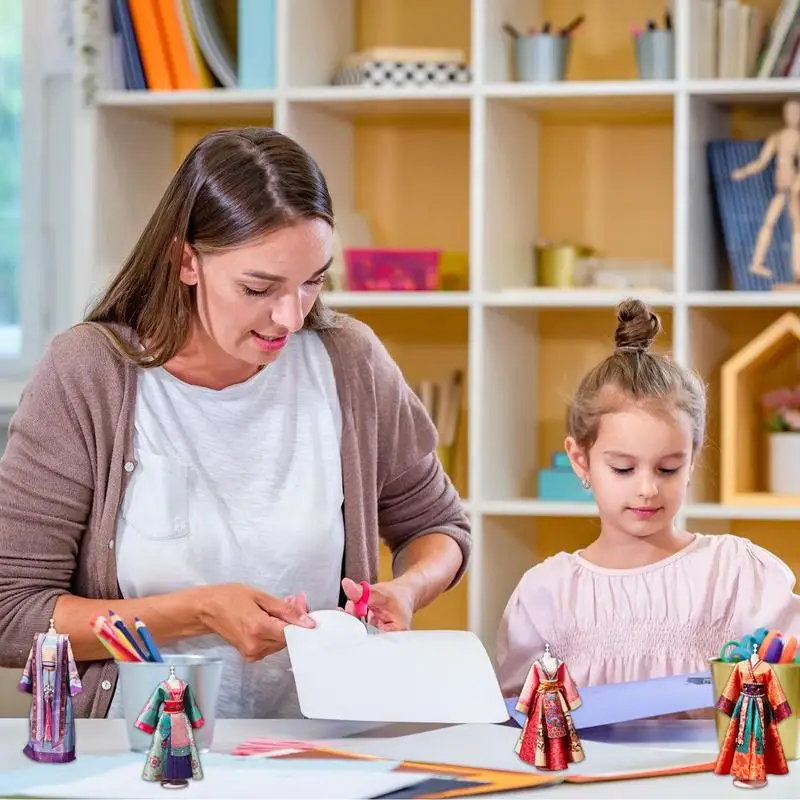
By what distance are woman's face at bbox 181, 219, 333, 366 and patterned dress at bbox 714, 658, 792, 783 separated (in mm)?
604

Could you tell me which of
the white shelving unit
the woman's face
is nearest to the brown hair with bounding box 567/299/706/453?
the woman's face

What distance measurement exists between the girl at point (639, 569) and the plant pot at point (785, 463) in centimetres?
100

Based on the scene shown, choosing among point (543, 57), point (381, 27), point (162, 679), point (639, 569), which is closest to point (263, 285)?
point (162, 679)

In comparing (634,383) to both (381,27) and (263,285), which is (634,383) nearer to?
(263,285)

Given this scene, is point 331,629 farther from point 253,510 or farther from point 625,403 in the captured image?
point 625,403

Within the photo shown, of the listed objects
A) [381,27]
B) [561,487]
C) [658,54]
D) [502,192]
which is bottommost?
[561,487]

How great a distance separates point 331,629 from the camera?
1370mm

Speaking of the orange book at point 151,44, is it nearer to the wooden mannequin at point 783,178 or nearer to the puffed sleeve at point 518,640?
the wooden mannequin at point 783,178

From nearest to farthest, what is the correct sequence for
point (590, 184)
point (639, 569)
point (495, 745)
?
1. point (495, 745)
2. point (639, 569)
3. point (590, 184)

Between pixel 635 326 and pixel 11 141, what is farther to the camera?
pixel 11 141

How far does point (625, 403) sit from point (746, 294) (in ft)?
3.26

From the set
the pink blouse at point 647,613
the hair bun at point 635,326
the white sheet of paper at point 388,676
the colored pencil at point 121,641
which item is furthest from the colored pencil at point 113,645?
the hair bun at point 635,326

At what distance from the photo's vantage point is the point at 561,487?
2.73 meters

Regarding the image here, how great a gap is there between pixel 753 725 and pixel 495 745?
242mm
